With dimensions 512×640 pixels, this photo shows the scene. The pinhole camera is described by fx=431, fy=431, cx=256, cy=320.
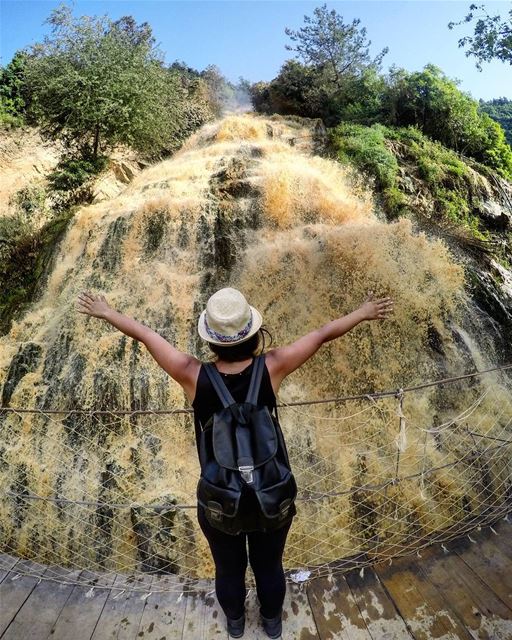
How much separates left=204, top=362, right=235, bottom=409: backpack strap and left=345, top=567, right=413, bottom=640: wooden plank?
1.60 meters

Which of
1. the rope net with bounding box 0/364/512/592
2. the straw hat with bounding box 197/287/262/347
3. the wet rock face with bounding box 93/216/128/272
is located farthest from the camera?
the wet rock face with bounding box 93/216/128/272

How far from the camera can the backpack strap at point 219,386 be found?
1.64 meters

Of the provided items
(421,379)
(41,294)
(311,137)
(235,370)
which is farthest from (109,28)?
(235,370)

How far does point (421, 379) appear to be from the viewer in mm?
5047

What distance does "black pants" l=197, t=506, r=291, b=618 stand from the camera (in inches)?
70.7

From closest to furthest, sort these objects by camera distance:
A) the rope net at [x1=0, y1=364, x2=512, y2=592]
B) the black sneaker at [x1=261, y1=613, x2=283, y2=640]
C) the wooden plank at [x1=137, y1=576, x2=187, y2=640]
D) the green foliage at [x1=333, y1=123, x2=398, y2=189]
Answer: the black sneaker at [x1=261, y1=613, x2=283, y2=640], the wooden plank at [x1=137, y1=576, x2=187, y2=640], the rope net at [x1=0, y1=364, x2=512, y2=592], the green foliage at [x1=333, y1=123, x2=398, y2=189]

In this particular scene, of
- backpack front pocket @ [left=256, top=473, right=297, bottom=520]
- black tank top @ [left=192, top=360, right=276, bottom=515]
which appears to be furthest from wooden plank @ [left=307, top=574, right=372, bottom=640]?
black tank top @ [left=192, top=360, right=276, bottom=515]

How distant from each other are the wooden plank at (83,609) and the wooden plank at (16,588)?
10.4 inches

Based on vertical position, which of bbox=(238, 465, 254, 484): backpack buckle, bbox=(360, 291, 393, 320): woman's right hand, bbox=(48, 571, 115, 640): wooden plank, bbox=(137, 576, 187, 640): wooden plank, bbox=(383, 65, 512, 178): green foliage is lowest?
bbox=(48, 571, 115, 640): wooden plank

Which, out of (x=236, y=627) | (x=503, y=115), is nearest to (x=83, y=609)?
(x=236, y=627)

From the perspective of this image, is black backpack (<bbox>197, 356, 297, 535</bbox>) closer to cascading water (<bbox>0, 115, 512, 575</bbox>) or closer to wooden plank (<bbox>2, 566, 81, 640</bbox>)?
wooden plank (<bbox>2, 566, 81, 640</bbox>)

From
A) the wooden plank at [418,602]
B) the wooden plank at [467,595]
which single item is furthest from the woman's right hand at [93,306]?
the wooden plank at [467,595]

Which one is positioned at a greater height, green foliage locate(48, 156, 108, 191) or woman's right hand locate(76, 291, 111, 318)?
woman's right hand locate(76, 291, 111, 318)

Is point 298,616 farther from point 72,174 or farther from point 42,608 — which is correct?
point 72,174
